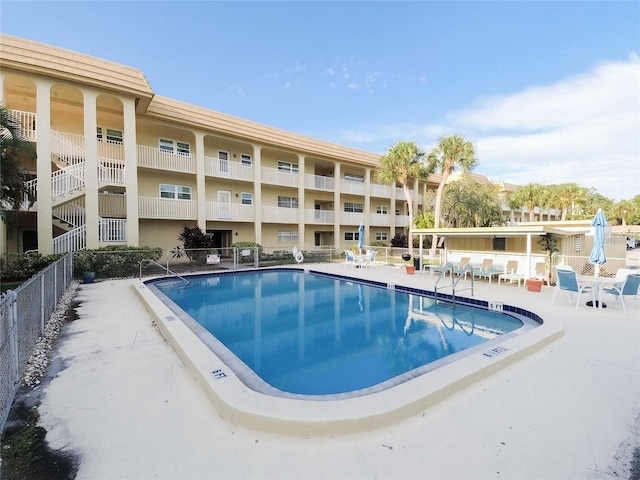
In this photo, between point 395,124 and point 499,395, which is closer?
point 499,395

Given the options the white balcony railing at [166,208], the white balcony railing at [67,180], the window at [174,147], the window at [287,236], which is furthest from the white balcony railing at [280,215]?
the white balcony railing at [67,180]

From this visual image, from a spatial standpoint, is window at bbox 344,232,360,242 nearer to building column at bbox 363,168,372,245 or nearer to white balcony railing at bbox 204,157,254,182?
building column at bbox 363,168,372,245

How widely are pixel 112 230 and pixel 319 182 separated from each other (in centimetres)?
1496

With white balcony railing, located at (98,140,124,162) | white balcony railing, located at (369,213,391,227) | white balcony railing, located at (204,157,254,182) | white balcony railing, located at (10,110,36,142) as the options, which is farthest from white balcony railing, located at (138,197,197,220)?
white balcony railing, located at (369,213,391,227)

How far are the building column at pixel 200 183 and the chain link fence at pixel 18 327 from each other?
11.9 meters

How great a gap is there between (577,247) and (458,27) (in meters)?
12.2

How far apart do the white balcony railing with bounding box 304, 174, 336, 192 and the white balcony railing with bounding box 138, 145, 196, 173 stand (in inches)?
346

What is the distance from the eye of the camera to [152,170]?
17.9 m

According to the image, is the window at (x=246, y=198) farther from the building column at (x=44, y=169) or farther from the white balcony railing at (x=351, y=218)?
the building column at (x=44, y=169)

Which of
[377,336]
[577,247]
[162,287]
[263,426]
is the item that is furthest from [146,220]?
[577,247]

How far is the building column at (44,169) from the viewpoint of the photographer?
12859 mm

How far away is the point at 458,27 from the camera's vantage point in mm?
14609

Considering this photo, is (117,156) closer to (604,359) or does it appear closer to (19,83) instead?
(19,83)

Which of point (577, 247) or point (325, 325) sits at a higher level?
point (577, 247)
